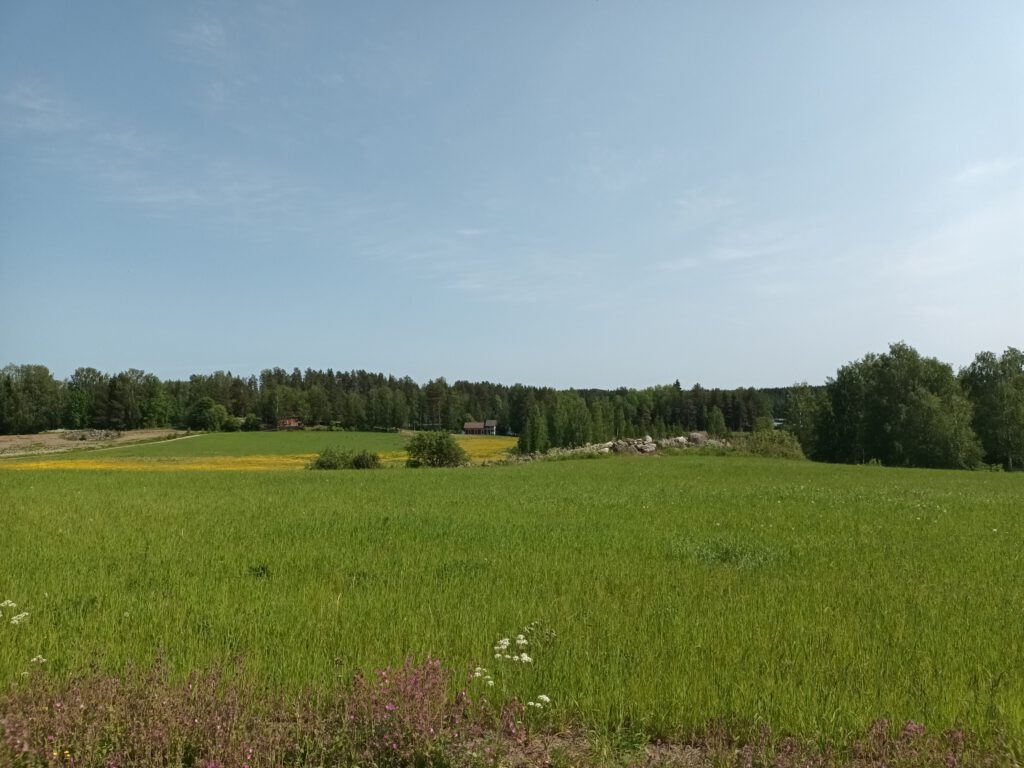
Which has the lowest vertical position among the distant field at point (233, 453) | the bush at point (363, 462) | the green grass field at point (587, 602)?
the distant field at point (233, 453)

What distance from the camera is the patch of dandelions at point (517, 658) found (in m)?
4.76

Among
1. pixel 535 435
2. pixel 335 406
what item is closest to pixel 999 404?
pixel 535 435

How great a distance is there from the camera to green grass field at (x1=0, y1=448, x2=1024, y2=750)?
495cm

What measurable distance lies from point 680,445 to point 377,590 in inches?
2401

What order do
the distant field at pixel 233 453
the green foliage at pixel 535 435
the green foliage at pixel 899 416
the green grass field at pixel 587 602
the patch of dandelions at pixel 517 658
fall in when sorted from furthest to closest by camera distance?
the green foliage at pixel 535 435 → the green foliage at pixel 899 416 → the distant field at pixel 233 453 → the green grass field at pixel 587 602 → the patch of dandelions at pixel 517 658

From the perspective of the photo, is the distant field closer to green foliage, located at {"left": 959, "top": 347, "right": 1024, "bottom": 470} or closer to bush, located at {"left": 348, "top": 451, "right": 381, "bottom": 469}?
bush, located at {"left": 348, "top": 451, "right": 381, "bottom": 469}

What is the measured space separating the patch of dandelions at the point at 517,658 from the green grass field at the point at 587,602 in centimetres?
7

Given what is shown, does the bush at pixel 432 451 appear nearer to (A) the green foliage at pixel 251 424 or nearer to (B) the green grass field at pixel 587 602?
(B) the green grass field at pixel 587 602

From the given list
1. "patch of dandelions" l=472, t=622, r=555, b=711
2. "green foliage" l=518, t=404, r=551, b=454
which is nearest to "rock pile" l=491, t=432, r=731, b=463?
"green foliage" l=518, t=404, r=551, b=454

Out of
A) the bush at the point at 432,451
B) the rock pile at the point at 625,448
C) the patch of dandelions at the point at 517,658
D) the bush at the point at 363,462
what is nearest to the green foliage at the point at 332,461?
the bush at the point at 363,462

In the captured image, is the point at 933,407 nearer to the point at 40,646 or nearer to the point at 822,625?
the point at 822,625

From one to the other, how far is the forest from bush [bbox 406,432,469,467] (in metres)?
46.0

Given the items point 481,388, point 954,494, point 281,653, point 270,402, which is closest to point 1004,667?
point 281,653

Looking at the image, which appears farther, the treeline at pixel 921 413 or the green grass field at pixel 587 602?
the treeline at pixel 921 413
